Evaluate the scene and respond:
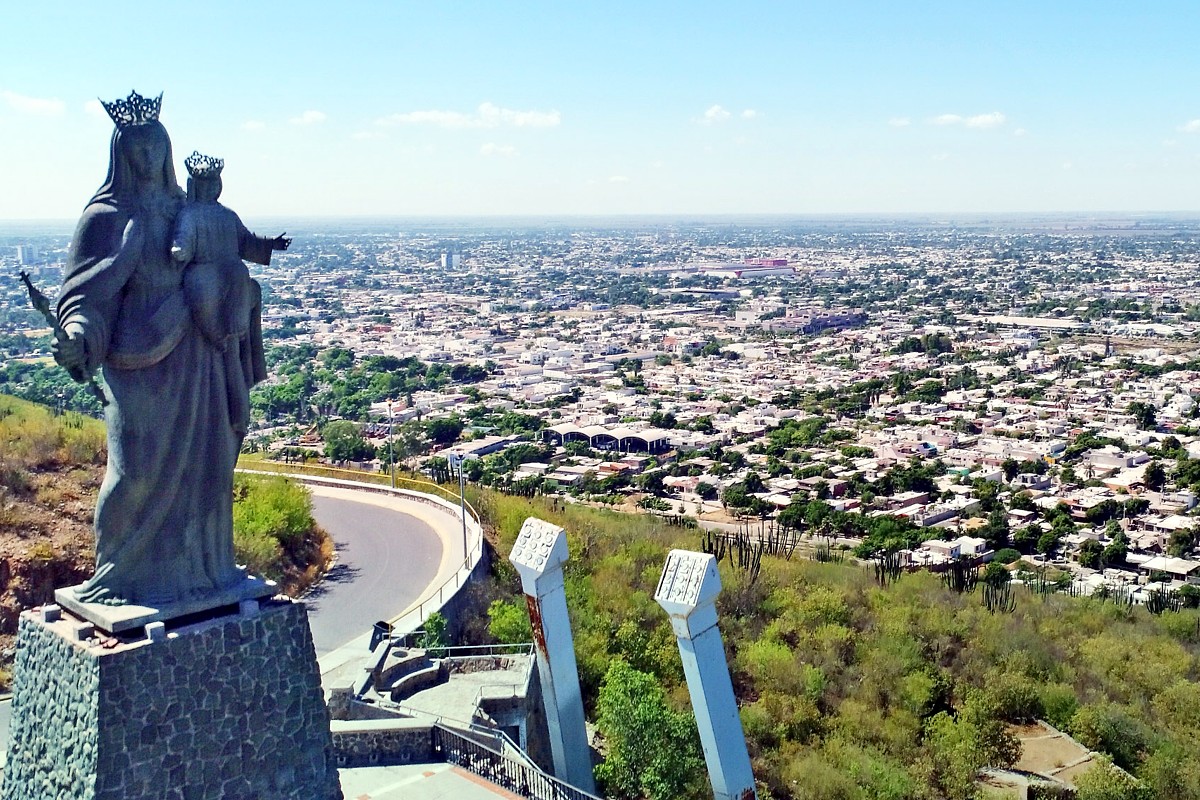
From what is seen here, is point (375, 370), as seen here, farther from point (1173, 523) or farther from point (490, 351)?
point (1173, 523)

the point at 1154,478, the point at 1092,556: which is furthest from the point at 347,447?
the point at 1154,478

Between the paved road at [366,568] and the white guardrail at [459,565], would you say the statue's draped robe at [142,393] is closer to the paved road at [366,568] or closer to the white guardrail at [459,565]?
the white guardrail at [459,565]

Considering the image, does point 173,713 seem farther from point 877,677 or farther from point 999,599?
point 999,599

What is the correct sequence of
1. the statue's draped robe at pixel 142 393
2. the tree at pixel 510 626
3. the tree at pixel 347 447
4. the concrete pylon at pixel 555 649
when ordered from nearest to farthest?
the statue's draped robe at pixel 142 393, the concrete pylon at pixel 555 649, the tree at pixel 510 626, the tree at pixel 347 447

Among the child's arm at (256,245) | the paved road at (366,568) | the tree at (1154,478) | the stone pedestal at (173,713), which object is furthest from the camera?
the tree at (1154,478)

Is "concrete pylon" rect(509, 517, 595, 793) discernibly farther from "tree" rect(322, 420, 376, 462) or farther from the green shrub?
"tree" rect(322, 420, 376, 462)

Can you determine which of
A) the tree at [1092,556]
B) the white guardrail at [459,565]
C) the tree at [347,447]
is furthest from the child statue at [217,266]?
the tree at [347,447]
